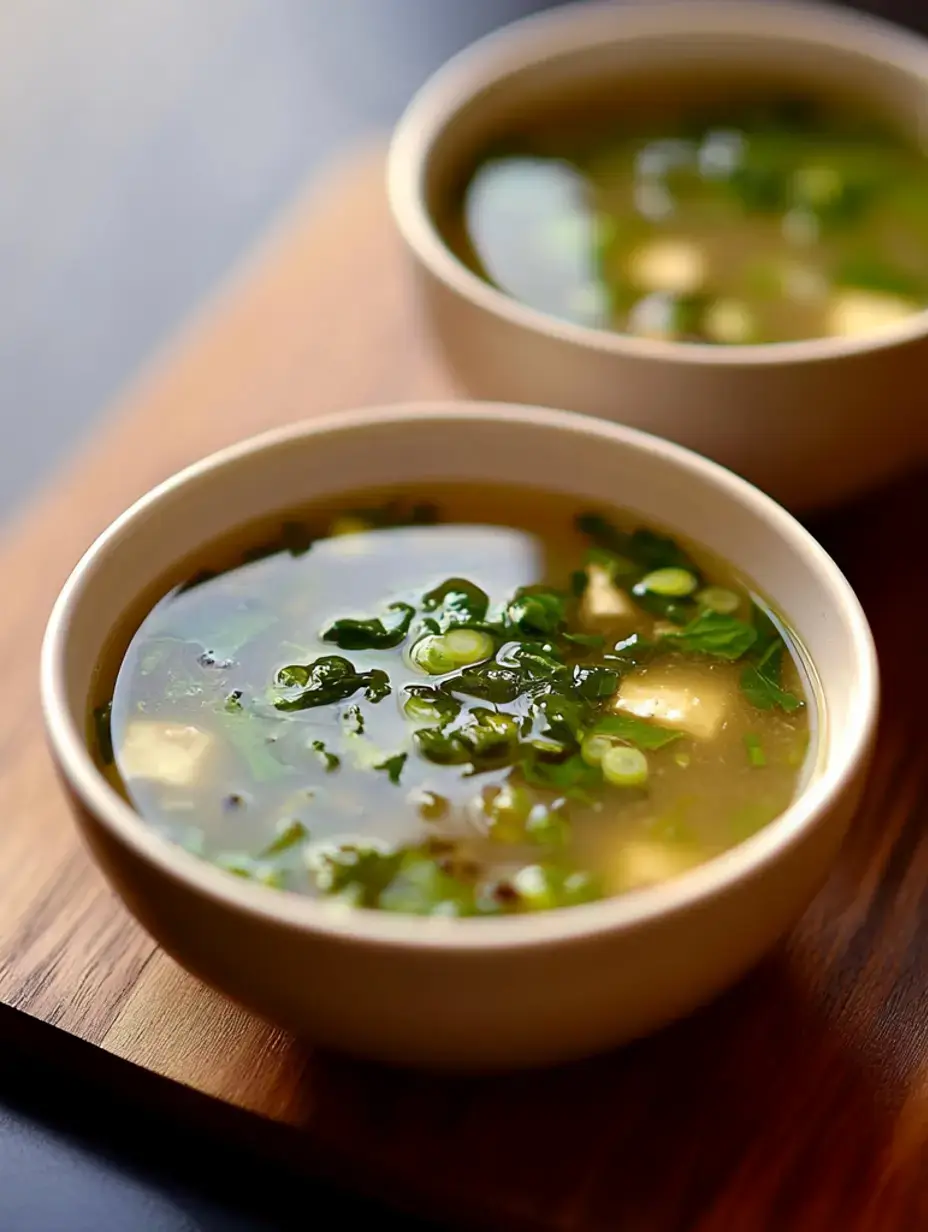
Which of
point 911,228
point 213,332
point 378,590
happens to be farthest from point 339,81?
point 378,590

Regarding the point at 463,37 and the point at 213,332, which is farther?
the point at 463,37

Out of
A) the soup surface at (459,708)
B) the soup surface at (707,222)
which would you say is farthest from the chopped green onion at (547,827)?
the soup surface at (707,222)

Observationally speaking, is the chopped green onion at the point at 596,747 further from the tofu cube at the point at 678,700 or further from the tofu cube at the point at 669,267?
the tofu cube at the point at 669,267

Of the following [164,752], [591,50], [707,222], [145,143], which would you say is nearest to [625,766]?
[164,752]

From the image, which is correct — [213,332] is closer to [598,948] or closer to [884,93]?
[884,93]

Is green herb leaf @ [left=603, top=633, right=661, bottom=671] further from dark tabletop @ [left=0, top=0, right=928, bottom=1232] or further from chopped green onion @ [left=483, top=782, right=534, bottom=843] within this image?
dark tabletop @ [left=0, top=0, right=928, bottom=1232]

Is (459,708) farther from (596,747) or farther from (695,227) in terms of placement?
(695,227)
